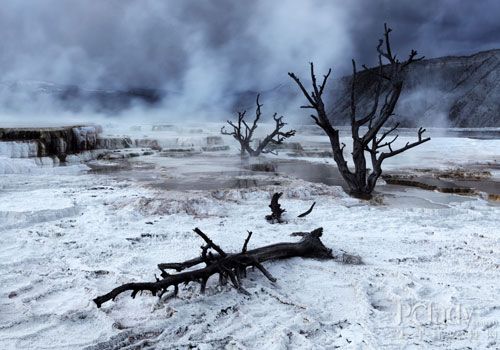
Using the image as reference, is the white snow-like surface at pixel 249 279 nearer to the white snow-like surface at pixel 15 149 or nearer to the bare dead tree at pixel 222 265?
the bare dead tree at pixel 222 265

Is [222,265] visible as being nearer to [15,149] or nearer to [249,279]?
[249,279]

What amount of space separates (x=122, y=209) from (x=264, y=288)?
3.93m

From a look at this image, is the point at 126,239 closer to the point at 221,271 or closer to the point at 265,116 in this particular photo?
the point at 221,271

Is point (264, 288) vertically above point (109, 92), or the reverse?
point (109, 92)

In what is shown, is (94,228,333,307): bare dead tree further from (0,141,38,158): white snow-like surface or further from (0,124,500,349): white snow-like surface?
(0,141,38,158): white snow-like surface

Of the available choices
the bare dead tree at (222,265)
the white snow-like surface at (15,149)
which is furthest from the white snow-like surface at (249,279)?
the white snow-like surface at (15,149)

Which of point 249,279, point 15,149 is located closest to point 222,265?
point 249,279

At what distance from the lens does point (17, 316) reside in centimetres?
303

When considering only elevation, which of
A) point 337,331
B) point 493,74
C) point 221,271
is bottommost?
point 337,331

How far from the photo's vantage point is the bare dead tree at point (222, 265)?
310 centimetres

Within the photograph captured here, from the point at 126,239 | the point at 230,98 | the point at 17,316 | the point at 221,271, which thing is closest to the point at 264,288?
the point at 221,271

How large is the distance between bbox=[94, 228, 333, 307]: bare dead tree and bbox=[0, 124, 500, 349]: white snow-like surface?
0.35ft

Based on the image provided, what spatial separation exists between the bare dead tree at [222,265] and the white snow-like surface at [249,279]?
0.35 feet


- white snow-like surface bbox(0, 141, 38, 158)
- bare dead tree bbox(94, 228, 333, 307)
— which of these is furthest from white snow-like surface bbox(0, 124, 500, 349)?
white snow-like surface bbox(0, 141, 38, 158)
